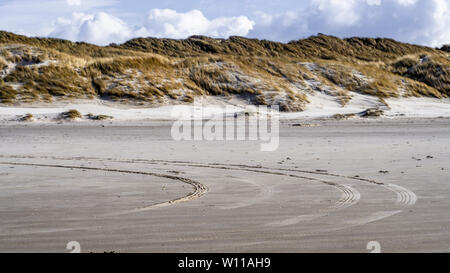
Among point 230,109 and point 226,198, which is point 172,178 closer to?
point 226,198

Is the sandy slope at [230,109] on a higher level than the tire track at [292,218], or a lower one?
higher

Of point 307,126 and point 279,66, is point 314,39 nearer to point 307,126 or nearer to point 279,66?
point 279,66

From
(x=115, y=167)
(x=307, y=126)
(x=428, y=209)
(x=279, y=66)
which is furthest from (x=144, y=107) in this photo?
(x=428, y=209)

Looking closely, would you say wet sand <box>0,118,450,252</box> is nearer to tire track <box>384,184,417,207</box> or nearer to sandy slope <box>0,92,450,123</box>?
tire track <box>384,184,417,207</box>

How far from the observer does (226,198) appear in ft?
23.9

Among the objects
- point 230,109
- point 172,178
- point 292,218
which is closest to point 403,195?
point 292,218

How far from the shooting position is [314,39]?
62.4 metres

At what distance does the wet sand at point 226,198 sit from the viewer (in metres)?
5.02

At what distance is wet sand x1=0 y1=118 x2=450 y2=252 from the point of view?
5.02m

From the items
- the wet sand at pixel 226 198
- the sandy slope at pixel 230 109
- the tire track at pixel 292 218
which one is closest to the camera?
the wet sand at pixel 226 198

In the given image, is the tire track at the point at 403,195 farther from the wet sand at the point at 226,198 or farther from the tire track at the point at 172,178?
the tire track at the point at 172,178

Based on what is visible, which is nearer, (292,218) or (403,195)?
(292,218)

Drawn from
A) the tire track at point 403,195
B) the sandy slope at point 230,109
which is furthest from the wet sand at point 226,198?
the sandy slope at point 230,109

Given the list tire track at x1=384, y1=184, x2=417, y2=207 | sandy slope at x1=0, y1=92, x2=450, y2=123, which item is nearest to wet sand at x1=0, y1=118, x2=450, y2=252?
tire track at x1=384, y1=184, x2=417, y2=207
